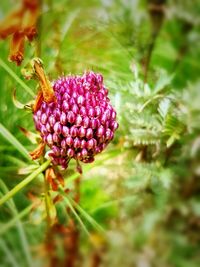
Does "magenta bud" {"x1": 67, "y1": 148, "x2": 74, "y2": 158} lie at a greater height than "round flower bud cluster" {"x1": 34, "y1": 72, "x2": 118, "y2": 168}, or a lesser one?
lesser

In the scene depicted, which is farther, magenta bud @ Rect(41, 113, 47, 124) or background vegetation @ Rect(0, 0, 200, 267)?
background vegetation @ Rect(0, 0, 200, 267)

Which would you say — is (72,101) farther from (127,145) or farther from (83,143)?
(127,145)

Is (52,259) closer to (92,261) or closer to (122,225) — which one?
(92,261)

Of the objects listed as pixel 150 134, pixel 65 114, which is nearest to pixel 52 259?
pixel 150 134

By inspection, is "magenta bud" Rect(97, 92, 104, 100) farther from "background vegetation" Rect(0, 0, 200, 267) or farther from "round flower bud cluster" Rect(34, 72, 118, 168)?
"background vegetation" Rect(0, 0, 200, 267)

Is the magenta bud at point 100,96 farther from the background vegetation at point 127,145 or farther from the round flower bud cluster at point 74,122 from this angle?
the background vegetation at point 127,145

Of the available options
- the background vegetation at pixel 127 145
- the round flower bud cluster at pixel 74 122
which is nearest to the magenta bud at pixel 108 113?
the round flower bud cluster at pixel 74 122

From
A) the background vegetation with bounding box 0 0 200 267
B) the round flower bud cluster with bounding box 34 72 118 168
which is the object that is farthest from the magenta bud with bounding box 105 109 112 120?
the background vegetation with bounding box 0 0 200 267

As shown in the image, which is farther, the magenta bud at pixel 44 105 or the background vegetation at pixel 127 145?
the background vegetation at pixel 127 145
